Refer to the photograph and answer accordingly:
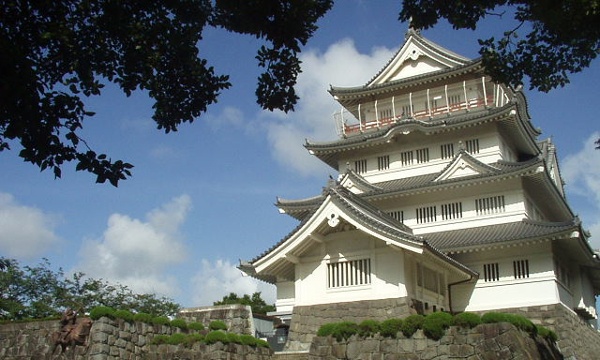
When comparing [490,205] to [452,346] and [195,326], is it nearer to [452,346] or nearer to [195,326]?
[452,346]

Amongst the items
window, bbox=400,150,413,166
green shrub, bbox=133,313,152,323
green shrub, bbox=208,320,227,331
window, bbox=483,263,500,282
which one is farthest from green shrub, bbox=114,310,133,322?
window, bbox=400,150,413,166

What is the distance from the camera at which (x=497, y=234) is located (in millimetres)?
24578

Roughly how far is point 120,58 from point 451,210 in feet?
67.8

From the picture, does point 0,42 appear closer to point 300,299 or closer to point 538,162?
point 300,299

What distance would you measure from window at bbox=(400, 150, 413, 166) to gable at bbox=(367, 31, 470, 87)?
437 centimetres

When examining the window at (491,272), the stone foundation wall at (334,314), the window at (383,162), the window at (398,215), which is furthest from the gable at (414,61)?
the stone foundation wall at (334,314)

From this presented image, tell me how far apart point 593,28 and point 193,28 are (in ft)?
20.1

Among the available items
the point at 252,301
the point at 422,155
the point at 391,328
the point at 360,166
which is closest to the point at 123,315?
the point at 391,328

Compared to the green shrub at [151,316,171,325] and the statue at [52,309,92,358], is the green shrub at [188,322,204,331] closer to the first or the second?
the green shrub at [151,316,171,325]

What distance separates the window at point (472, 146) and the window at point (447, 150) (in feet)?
2.32

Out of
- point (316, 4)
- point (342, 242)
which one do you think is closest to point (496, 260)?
point (342, 242)

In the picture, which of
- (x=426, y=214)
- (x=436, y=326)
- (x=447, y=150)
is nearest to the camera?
(x=436, y=326)

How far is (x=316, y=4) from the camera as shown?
9422 mm

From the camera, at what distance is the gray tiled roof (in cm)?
2302
